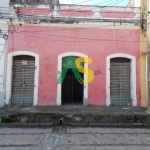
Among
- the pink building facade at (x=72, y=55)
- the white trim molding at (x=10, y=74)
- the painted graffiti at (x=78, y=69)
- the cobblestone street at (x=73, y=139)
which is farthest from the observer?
the painted graffiti at (x=78, y=69)

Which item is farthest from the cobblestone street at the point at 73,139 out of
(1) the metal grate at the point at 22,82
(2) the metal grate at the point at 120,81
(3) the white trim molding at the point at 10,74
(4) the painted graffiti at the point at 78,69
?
(2) the metal grate at the point at 120,81

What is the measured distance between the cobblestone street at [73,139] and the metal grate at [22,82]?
3821mm

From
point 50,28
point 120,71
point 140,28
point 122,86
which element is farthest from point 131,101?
point 50,28

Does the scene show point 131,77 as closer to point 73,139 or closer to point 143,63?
point 143,63

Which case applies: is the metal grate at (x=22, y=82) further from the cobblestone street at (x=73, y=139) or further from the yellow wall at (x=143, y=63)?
the yellow wall at (x=143, y=63)

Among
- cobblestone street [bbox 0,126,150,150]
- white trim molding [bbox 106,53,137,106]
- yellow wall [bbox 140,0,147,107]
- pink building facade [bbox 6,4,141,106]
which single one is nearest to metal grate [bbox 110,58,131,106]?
pink building facade [bbox 6,4,141,106]

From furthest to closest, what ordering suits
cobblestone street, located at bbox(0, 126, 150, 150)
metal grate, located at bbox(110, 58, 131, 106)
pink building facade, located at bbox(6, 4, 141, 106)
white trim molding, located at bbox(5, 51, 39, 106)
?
metal grate, located at bbox(110, 58, 131, 106) → pink building facade, located at bbox(6, 4, 141, 106) → white trim molding, located at bbox(5, 51, 39, 106) → cobblestone street, located at bbox(0, 126, 150, 150)

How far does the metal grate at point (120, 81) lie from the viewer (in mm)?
10633

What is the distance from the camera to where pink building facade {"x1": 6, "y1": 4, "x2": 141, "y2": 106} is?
10.3 m

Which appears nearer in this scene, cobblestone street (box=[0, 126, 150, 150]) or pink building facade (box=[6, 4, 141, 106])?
cobblestone street (box=[0, 126, 150, 150])

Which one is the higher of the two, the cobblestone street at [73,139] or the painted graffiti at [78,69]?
the painted graffiti at [78,69]

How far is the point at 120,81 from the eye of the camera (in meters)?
10.7

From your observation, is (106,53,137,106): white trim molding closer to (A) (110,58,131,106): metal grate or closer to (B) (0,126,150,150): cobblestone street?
(A) (110,58,131,106): metal grate

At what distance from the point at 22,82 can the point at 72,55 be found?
3.08 metres
